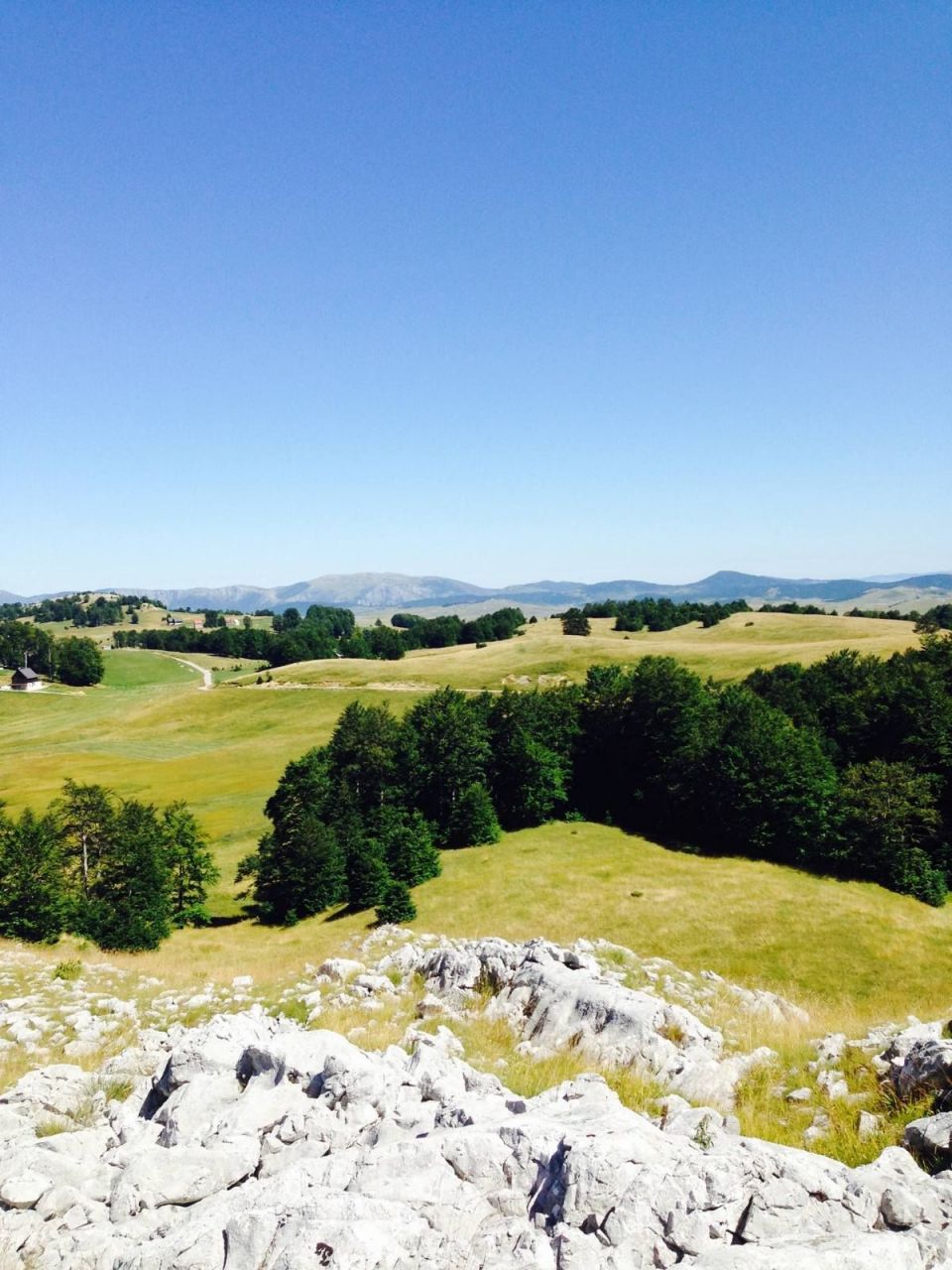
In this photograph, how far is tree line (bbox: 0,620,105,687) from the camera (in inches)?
6821

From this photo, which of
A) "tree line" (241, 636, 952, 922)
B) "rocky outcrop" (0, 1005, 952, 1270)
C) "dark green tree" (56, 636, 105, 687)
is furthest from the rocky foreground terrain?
"dark green tree" (56, 636, 105, 687)

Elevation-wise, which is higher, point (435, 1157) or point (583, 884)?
point (435, 1157)

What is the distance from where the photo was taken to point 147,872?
43594 millimetres

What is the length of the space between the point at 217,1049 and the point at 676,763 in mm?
56318

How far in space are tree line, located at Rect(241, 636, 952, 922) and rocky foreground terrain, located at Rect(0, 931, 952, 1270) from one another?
33420 millimetres

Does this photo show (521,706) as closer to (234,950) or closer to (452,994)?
(234,950)

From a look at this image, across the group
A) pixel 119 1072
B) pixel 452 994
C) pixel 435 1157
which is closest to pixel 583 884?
pixel 452 994

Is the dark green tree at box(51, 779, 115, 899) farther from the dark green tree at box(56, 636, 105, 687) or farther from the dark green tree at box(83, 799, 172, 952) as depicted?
the dark green tree at box(56, 636, 105, 687)

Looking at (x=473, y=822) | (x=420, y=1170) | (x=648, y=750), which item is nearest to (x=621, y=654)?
(x=648, y=750)

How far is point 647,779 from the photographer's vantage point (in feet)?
224

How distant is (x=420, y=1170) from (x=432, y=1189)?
475 millimetres

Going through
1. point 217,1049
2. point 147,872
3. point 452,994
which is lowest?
point 147,872

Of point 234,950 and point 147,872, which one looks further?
point 147,872

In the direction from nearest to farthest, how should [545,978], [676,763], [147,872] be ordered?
[545,978] → [147,872] → [676,763]
